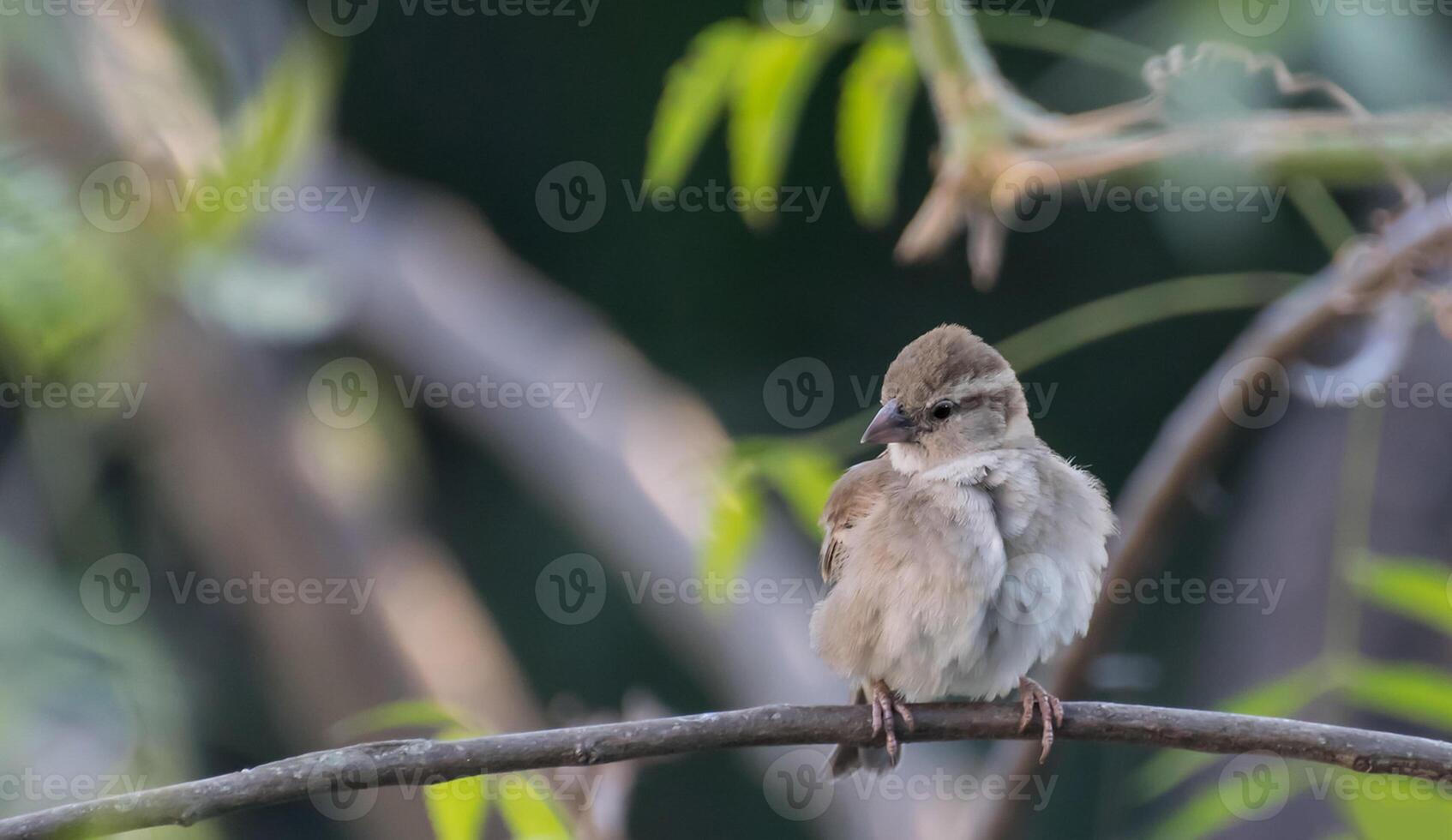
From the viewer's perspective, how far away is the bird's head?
9.55ft

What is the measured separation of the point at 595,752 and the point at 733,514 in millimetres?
736

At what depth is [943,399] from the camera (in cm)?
293

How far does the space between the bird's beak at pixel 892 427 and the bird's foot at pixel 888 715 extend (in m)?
0.52

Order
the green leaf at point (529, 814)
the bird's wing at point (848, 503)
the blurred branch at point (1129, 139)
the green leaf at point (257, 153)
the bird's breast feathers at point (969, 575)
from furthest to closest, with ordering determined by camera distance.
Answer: the green leaf at point (257, 153) → the bird's wing at point (848, 503) → the blurred branch at point (1129, 139) → the bird's breast feathers at point (969, 575) → the green leaf at point (529, 814)

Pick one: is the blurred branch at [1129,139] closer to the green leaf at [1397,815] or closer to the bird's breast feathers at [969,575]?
the bird's breast feathers at [969,575]

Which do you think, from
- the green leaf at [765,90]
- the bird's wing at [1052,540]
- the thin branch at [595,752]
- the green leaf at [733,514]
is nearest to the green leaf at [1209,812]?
the bird's wing at [1052,540]

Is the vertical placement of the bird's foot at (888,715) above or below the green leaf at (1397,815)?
above

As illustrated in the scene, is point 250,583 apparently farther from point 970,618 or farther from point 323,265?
point 970,618

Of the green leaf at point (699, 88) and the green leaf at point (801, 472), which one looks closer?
the green leaf at point (801, 472)

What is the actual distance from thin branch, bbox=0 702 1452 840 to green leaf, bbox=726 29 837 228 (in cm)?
132

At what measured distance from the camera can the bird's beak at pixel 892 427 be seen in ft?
9.43

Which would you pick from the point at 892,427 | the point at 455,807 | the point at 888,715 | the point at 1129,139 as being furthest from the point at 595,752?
the point at 1129,139

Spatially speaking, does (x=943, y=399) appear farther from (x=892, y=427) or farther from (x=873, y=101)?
(x=873, y=101)

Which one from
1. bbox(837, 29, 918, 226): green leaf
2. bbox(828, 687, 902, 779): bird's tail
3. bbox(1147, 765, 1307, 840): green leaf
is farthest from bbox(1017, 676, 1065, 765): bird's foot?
bbox(837, 29, 918, 226): green leaf
